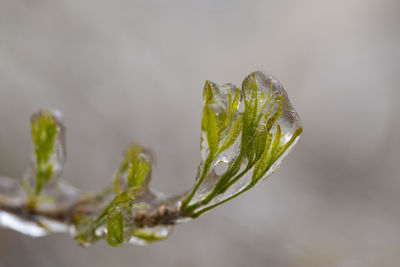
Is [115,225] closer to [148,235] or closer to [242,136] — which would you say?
[148,235]

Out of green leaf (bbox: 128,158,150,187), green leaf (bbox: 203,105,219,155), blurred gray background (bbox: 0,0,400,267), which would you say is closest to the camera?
green leaf (bbox: 203,105,219,155)

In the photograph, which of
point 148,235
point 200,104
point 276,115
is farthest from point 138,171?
point 200,104

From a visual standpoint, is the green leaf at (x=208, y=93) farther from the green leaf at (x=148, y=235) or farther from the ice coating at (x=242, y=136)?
the green leaf at (x=148, y=235)

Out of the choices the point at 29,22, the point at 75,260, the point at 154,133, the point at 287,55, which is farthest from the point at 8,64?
the point at 287,55

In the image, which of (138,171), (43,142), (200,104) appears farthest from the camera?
(200,104)

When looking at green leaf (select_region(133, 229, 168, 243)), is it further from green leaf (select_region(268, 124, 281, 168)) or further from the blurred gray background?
the blurred gray background

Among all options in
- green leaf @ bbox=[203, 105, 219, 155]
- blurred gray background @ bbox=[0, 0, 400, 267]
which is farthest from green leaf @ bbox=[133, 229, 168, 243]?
blurred gray background @ bbox=[0, 0, 400, 267]

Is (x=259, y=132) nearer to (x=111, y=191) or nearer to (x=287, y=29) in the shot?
(x=111, y=191)

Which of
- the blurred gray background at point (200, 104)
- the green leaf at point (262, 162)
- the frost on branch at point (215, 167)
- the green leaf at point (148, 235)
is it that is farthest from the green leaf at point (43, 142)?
the blurred gray background at point (200, 104)

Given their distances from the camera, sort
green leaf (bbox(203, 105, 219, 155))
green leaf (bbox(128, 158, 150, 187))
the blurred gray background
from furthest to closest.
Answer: the blurred gray background < green leaf (bbox(128, 158, 150, 187)) < green leaf (bbox(203, 105, 219, 155))
